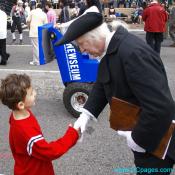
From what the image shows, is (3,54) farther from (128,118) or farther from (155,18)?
(128,118)

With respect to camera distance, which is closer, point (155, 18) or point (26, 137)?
point (26, 137)

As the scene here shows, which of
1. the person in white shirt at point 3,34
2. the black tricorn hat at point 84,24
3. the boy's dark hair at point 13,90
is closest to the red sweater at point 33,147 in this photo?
the boy's dark hair at point 13,90

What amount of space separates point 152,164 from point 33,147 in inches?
28.2

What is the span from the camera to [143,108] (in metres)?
2.19

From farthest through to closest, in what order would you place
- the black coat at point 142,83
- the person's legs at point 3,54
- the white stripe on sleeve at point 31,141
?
the person's legs at point 3,54 < the white stripe on sleeve at point 31,141 < the black coat at point 142,83

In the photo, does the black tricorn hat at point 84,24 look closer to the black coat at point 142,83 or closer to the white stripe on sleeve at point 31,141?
the black coat at point 142,83

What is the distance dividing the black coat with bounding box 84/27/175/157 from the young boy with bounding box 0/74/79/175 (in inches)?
20.6

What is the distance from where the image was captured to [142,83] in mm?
2154

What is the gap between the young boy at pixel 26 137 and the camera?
98.3 inches

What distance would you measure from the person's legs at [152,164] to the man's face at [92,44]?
2.10 feet

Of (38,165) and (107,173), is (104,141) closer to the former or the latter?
(107,173)

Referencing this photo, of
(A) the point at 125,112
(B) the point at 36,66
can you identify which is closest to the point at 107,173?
(A) the point at 125,112

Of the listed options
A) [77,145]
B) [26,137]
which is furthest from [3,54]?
[26,137]

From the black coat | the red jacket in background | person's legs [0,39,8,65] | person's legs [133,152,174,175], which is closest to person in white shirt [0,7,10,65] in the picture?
person's legs [0,39,8,65]
